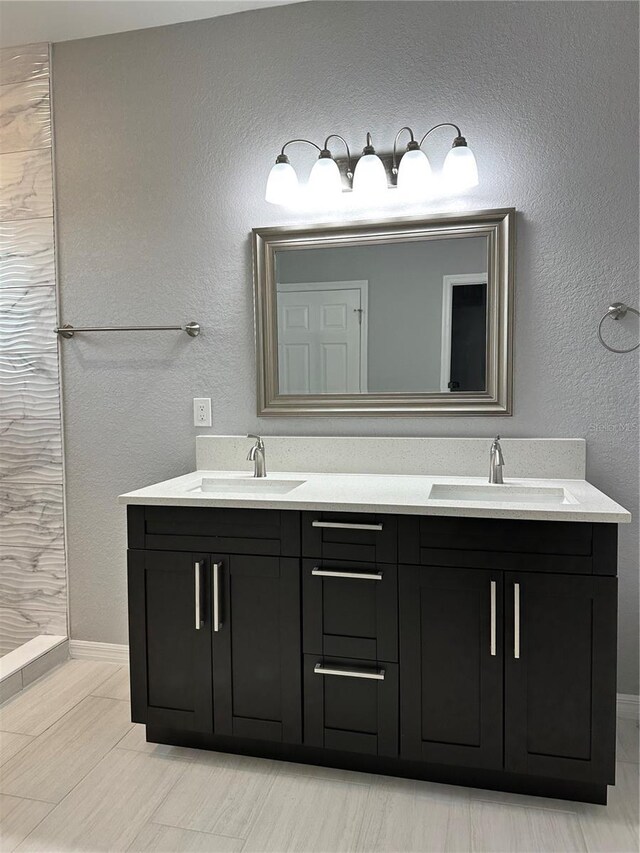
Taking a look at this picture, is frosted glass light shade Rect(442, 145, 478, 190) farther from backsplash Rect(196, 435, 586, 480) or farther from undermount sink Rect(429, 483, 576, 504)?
undermount sink Rect(429, 483, 576, 504)

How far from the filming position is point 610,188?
2.15 meters

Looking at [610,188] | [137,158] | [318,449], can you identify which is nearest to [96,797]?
[318,449]

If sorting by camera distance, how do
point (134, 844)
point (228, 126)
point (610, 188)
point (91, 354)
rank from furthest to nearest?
point (91, 354), point (228, 126), point (610, 188), point (134, 844)

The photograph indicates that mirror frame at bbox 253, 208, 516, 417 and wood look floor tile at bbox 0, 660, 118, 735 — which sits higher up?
mirror frame at bbox 253, 208, 516, 417

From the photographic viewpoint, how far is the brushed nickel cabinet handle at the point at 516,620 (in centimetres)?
172

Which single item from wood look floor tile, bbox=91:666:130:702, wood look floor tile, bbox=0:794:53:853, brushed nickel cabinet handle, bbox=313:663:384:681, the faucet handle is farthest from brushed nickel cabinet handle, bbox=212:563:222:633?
the faucet handle

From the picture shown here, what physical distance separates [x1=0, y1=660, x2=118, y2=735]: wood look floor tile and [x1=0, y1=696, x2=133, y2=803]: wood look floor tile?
56 mm

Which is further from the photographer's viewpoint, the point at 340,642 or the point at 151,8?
the point at 151,8

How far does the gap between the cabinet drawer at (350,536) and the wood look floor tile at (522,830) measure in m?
0.73

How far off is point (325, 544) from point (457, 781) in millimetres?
793

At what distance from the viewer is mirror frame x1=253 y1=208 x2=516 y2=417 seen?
223 cm

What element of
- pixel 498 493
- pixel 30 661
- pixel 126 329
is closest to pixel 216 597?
pixel 498 493

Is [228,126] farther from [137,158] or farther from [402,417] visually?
[402,417]

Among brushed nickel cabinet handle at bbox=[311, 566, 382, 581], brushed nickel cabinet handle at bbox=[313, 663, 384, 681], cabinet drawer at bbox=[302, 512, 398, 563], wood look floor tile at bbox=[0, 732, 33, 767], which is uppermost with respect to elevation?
cabinet drawer at bbox=[302, 512, 398, 563]
